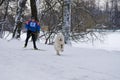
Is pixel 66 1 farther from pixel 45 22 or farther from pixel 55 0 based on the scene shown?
pixel 45 22

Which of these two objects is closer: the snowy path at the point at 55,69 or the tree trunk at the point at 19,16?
the snowy path at the point at 55,69

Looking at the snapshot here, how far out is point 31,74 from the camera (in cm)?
1119

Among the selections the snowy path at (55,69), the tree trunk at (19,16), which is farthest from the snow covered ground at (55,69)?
the tree trunk at (19,16)

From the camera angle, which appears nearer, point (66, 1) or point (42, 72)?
point (42, 72)

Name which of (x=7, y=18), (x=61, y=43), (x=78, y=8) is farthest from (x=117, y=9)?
(x=61, y=43)

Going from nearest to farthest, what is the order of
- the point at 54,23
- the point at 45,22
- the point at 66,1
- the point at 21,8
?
1. the point at 66,1
2. the point at 21,8
3. the point at 54,23
4. the point at 45,22

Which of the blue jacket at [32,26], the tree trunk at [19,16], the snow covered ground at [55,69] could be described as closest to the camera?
the snow covered ground at [55,69]

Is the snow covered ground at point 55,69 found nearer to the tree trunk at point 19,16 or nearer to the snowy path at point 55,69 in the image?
the snowy path at point 55,69

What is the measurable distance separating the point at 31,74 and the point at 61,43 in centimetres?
586

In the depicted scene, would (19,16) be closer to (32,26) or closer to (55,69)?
(32,26)

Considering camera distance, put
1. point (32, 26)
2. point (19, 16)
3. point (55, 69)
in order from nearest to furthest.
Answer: point (55, 69) → point (32, 26) → point (19, 16)

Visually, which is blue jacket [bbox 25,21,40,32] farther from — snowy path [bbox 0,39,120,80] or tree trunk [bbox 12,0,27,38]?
tree trunk [bbox 12,0,27,38]

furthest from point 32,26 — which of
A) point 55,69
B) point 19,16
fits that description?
point 19,16

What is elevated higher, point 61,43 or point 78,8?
point 78,8
